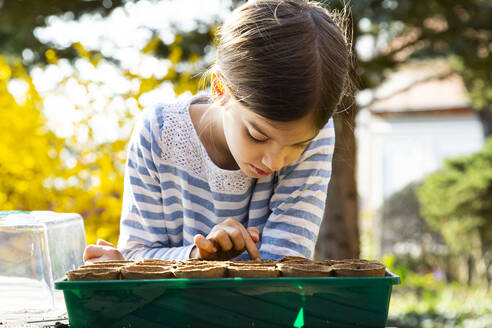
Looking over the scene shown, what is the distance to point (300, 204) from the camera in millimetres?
1535

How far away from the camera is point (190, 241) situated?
1.64m

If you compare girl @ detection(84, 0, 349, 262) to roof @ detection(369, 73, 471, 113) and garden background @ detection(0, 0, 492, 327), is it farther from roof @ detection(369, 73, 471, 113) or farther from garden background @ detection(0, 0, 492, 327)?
roof @ detection(369, 73, 471, 113)

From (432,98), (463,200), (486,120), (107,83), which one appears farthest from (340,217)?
(432,98)

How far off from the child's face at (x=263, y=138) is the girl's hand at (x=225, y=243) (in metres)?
0.16

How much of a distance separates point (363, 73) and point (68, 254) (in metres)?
2.99

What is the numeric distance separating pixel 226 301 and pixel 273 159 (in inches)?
19.1

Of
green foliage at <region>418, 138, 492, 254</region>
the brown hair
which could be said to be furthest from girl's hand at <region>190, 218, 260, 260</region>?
green foliage at <region>418, 138, 492, 254</region>

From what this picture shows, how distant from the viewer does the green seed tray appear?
2.96ft

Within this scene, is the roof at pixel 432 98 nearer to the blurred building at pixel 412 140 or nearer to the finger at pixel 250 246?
the blurred building at pixel 412 140

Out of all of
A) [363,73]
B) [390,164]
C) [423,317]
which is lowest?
[423,317]

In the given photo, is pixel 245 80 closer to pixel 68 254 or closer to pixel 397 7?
pixel 68 254

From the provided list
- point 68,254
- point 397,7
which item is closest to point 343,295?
point 68,254

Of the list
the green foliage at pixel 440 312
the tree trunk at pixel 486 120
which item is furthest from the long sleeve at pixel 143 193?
the tree trunk at pixel 486 120

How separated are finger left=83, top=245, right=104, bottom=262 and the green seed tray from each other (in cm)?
35
